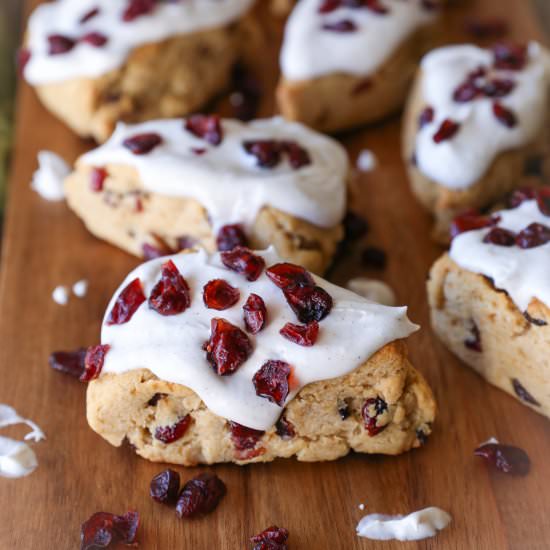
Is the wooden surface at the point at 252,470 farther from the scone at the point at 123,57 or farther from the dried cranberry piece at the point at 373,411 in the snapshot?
the scone at the point at 123,57

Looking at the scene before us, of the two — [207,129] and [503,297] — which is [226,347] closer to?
[503,297]

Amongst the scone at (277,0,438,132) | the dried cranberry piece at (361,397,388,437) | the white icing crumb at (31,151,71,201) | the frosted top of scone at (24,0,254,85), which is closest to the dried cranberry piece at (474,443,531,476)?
the dried cranberry piece at (361,397,388,437)

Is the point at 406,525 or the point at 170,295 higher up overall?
the point at 170,295

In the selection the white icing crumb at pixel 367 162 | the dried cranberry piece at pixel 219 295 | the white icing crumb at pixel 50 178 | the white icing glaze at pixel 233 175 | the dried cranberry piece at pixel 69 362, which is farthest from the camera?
the white icing crumb at pixel 367 162

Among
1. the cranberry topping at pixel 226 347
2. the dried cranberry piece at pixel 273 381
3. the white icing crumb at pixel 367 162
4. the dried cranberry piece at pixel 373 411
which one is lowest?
the white icing crumb at pixel 367 162

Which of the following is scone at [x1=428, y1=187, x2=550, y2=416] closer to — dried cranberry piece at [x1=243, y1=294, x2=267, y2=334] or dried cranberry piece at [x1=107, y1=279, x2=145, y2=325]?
dried cranberry piece at [x1=243, y1=294, x2=267, y2=334]

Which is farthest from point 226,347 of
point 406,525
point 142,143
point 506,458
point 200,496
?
point 142,143

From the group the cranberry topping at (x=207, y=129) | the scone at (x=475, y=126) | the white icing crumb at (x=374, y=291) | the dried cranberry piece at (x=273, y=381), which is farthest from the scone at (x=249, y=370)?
the scone at (x=475, y=126)
